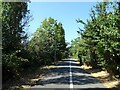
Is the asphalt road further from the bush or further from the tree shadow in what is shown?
the bush

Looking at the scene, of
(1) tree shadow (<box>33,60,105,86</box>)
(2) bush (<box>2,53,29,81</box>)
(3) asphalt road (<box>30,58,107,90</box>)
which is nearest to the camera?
(3) asphalt road (<box>30,58,107,90</box>)

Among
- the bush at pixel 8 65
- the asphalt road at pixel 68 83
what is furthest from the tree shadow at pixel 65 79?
the bush at pixel 8 65

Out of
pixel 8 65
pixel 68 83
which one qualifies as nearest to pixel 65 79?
pixel 68 83

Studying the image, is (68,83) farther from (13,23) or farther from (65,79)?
(13,23)

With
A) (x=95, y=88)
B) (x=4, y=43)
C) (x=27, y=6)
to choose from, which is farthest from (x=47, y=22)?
(x=95, y=88)

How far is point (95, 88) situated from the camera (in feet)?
62.1

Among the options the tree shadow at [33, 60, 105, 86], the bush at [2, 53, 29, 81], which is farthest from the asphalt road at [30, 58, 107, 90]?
the bush at [2, 53, 29, 81]

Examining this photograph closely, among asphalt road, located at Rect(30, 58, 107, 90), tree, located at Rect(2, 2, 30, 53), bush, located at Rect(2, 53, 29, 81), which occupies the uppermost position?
tree, located at Rect(2, 2, 30, 53)

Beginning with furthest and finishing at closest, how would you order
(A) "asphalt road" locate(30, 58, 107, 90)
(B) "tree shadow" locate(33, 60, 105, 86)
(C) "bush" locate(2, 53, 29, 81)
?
(B) "tree shadow" locate(33, 60, 105, 86) < (C) "bush" locate(2, 53, 29, 81) < (A) "asphalt road" locate(30, 58, 107, 90)

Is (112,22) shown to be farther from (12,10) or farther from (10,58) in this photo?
(12,10)

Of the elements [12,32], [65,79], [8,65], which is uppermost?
[12,32]

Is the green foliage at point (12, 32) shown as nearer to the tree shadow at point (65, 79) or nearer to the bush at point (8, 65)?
the bush at point (8, 65)

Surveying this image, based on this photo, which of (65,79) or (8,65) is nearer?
(8,65)

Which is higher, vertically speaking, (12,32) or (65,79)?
(12,32)
